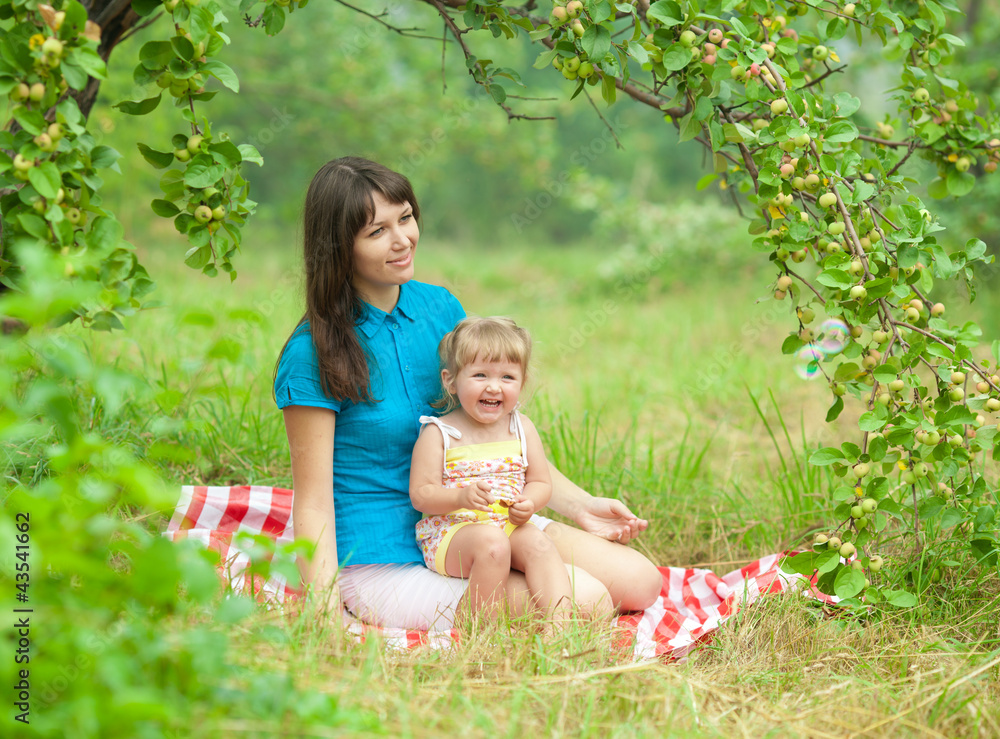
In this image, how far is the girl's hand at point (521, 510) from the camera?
2021 millimetres

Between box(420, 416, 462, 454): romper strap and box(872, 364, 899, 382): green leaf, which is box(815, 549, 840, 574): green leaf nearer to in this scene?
box(872, 364, 899, 382): green leaf

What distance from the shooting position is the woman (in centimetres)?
207

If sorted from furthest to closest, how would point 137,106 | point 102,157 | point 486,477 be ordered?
point 486,477 → point 137,106 → point 102,157

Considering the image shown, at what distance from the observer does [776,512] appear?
2.82 metres

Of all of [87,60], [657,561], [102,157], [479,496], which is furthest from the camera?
[657,561]

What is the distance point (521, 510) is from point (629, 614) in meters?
0.57

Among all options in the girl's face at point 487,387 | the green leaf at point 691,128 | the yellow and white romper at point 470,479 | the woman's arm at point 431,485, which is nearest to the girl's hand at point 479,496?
the woman's arm at point 431,485

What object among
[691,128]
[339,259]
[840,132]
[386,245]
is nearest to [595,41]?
[691,128]

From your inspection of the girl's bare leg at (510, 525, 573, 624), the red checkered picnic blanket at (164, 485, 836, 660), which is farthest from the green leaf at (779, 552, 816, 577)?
the girl's bare leg at (510, 525, 573, 624)

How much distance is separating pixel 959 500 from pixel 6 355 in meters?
2.05

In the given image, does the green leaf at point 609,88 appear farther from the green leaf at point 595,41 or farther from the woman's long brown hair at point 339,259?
the woman's long brown hair at point 339,259

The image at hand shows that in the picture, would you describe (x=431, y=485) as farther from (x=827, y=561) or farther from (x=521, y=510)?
(x=827, y=561)

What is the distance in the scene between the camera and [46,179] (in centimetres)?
141

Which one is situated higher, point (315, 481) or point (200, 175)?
point (200, 175)
